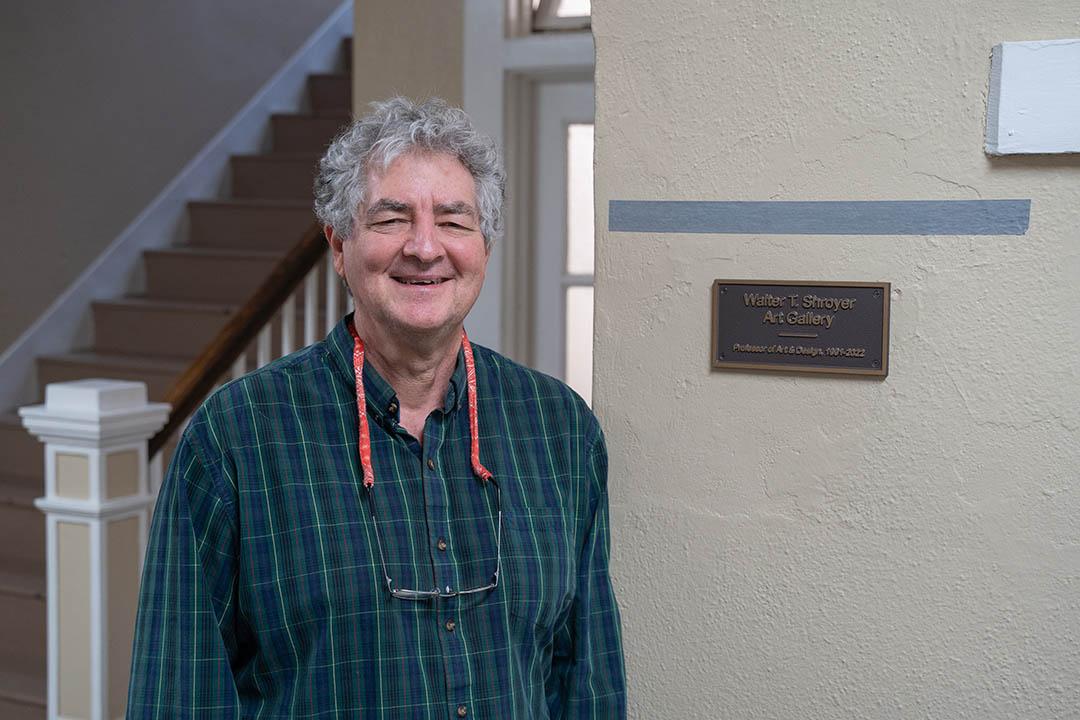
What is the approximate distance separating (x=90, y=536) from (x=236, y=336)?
0.89 meters

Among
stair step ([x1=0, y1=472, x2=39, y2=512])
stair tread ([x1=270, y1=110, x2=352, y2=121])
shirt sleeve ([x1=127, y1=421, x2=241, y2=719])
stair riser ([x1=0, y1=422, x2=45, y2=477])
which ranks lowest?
stair step ([x1=0, y1=472, x2=39, y2=512])

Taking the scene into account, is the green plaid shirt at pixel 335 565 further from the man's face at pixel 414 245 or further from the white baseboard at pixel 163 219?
the white baseboard at pixel 163 219

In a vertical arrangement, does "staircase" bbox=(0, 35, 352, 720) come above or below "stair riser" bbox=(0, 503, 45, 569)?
above

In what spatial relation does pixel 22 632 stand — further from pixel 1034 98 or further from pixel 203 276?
pixel 1034 98

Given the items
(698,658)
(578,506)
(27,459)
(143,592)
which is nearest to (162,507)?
(143,592)

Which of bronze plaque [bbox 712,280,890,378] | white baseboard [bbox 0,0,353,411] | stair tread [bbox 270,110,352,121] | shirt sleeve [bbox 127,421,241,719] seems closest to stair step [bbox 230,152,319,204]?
white baseboard [bbox 0,0,353,411]

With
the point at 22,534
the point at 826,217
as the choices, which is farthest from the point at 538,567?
the point at 22,534

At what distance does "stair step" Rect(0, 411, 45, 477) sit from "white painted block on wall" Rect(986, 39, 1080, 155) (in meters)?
4.37

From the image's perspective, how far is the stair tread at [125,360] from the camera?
5.29 m

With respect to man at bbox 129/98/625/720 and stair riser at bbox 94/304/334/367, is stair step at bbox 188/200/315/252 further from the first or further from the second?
man at bbox 129/98/625/720

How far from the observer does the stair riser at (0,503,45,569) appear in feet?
15.4

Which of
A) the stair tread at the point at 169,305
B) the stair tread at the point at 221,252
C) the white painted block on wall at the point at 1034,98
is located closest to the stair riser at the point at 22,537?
the stair tread at the point at 169,305

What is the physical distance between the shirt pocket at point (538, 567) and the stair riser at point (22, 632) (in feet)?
10.5

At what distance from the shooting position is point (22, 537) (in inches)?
187
